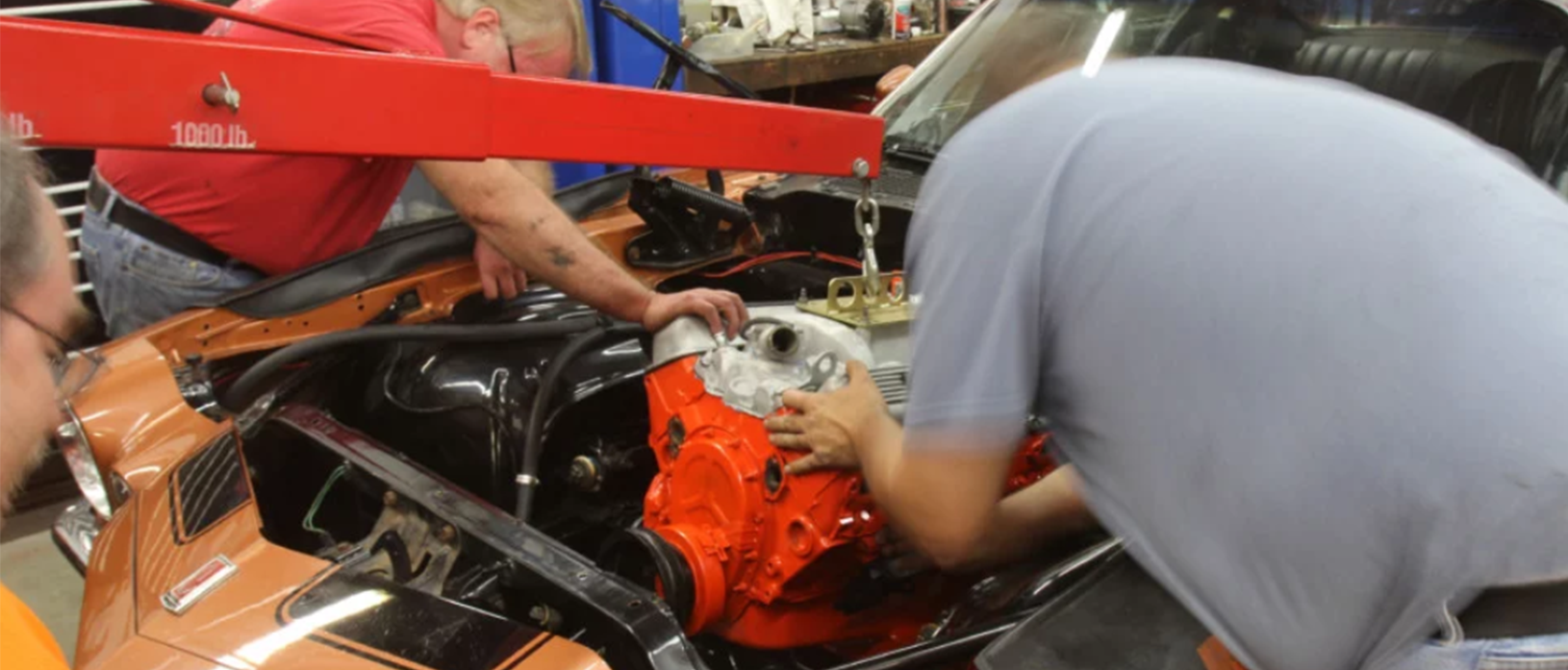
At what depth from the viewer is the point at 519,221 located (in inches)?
84.5

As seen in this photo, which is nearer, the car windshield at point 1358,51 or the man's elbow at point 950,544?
the man's elbow at point 950,544

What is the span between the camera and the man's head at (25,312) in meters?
1.01

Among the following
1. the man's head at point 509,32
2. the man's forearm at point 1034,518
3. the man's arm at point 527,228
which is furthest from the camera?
the man's head at point 509,32

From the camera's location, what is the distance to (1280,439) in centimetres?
102

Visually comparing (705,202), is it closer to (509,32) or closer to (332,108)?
(509,32)

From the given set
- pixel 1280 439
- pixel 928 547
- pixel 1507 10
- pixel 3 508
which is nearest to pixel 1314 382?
pixel 1280 439

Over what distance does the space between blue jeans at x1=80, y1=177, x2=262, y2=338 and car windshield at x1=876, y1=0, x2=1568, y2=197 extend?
4.75 ft

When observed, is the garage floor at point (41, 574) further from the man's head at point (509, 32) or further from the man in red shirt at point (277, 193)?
the man's head at point (509, 32)

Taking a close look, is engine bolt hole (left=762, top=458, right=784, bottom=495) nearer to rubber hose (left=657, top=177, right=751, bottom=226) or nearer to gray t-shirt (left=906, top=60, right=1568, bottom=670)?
gray t-shirt (left=906, top=60, right=1568, bottom=670)

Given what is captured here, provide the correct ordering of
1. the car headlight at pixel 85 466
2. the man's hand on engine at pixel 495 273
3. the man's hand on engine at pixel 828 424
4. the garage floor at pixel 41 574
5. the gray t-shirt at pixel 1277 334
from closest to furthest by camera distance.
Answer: the gray t-shirt at pixel 1277 334 → the man's hand on engine at pixel 828 424 → the car headlight at pixel 85 466 → the man's hand on engine at pixel 495 273 → the garage floor at pixel 41 574

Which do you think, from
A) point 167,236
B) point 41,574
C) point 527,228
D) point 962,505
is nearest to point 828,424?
point 962,505

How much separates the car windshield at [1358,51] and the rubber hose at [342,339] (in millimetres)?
937

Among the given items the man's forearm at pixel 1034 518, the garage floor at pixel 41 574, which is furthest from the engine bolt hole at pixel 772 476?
the garage floor at pixel 41 574

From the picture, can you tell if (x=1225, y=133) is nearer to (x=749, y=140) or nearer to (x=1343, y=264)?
(x=1343, y=264)
